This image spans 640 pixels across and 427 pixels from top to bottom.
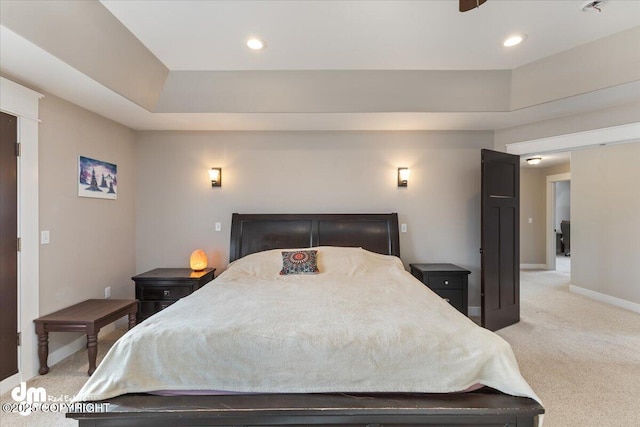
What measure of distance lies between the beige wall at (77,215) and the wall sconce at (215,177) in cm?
104

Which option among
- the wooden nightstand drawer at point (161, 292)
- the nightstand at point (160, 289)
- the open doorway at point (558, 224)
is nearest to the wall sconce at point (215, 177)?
the nightstand at point (160, 289)

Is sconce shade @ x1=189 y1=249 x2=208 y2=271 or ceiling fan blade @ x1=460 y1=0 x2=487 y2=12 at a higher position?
ceiling fan blade @ x1=460 y1=0 x2=487 y2=12

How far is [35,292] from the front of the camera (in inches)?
95.7

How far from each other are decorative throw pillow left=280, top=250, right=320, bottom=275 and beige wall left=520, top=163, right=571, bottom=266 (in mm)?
6387

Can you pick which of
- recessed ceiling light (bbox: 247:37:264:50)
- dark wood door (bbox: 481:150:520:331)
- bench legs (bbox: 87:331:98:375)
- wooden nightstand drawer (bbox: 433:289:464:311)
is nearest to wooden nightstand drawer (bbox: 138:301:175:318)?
bench legs (bbox: 87:331:98:375)

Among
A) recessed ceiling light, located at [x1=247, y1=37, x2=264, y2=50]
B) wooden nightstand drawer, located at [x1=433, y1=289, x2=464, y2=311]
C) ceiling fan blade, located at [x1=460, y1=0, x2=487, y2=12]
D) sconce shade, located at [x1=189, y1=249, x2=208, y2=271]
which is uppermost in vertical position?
recessed ceiling light, located at [x1=247, y1=37, x2=264, y2=50]

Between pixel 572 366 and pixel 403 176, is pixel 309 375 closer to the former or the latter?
pixel 572 366

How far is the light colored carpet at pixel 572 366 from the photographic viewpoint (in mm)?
1955

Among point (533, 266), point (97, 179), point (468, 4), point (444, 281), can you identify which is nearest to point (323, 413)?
point (468, 4)

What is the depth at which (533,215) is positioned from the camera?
276 inches

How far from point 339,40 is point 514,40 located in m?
1.48

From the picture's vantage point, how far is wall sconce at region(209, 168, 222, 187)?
12.0ft

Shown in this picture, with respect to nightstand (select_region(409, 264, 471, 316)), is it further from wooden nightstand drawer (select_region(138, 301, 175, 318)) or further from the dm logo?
the dm logo

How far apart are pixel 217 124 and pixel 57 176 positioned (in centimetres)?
162
